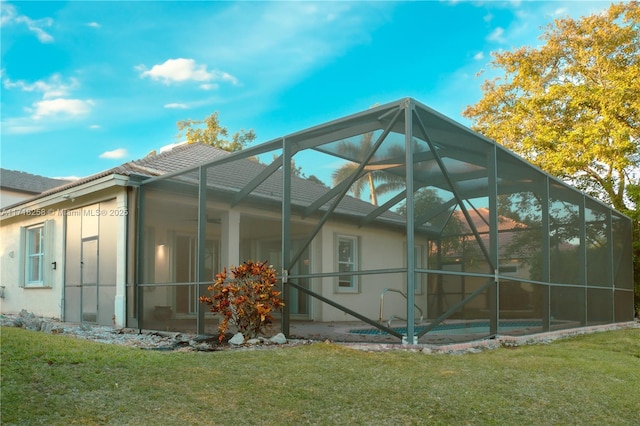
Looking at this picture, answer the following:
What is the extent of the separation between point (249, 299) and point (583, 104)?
1530 centimetres

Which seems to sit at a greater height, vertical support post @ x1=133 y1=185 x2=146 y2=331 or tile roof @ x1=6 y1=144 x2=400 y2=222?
tile roof @ x1=6 y1=144 x2=400 y2=222

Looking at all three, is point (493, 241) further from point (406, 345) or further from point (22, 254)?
point (22, 254)

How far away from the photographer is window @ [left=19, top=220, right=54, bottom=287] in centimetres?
1302

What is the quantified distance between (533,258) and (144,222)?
703cm

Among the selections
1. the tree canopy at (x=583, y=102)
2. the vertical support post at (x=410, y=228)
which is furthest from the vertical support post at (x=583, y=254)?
the vertical support post at (x=410, y=228)

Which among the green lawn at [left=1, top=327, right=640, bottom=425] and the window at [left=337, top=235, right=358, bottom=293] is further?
the window at [left=337, top=235, right=358, bottom=293]

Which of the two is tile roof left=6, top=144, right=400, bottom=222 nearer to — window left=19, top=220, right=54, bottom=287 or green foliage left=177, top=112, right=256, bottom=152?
window left=19, top=220, right=54, bottom=287

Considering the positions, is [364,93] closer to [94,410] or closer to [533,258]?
[533,258]

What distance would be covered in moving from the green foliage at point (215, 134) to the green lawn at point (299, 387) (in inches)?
1140

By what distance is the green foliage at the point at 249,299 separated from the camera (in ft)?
24.9

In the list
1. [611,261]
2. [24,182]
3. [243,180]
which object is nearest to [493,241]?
[243,180]

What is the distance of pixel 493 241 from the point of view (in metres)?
8.38

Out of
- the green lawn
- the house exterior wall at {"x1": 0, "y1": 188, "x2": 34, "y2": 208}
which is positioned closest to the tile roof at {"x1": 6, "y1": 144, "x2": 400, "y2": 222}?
the green lawn

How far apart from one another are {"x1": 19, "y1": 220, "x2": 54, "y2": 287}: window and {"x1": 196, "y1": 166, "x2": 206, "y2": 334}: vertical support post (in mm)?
5535
